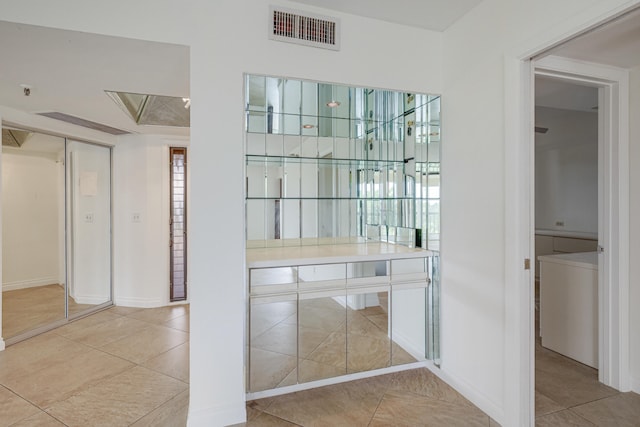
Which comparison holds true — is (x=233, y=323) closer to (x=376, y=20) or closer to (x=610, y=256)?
(x=376, y=20)

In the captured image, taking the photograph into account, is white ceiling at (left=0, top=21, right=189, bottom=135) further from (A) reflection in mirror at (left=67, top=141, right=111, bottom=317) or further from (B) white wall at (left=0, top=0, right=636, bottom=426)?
(A) reflection in mirror at (left=67, top=141, right=111, bottom=317)

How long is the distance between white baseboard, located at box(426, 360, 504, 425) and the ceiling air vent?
98.1 inches

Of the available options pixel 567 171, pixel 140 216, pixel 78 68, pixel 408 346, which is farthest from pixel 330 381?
pixel 567 171

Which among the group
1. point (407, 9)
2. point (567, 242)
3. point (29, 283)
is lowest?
point (29, 283)

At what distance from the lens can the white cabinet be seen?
2.60 meters

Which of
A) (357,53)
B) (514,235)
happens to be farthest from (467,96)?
(514,235)

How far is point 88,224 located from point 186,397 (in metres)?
2.87

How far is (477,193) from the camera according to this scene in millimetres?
2125

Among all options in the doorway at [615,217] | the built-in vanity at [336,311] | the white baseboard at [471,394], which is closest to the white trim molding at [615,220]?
the doorway at [615,217]

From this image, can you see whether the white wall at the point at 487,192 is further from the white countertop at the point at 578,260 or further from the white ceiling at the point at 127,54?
the white countertop at the point at 578,260

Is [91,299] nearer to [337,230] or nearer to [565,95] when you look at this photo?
[337,230]

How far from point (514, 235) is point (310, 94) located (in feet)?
5.81

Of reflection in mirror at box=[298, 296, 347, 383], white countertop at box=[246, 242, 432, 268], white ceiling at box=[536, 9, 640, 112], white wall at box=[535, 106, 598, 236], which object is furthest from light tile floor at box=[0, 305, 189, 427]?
white wall at box=[535, 106, 598, 236]

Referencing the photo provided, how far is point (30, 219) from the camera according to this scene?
3449 millimetres
